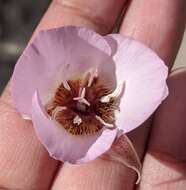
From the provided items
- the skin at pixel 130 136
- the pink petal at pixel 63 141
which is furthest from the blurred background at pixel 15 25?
the pink petal at pixel 63 141

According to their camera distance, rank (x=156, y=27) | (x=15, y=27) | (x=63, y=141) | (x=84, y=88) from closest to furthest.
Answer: (x=63, y=141), (x=84, y=88), (x=156, y=27), (x=15, y=27)

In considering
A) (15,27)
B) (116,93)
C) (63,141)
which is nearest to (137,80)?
(116,93)

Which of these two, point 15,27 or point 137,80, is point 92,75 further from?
point 15,27

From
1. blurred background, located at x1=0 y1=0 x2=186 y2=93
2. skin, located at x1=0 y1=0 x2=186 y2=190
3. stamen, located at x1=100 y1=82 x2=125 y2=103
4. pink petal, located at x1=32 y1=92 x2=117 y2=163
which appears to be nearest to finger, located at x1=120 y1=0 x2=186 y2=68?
skin, located at x1=0 y1=0 x2=186 y2=190

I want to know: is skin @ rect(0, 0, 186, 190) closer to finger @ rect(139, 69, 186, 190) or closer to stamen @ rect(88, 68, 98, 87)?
finger @ rect(139, 69, 186, 190)

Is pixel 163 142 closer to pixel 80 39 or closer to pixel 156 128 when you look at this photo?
pixel 156 128

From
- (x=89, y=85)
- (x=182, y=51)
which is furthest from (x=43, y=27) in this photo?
(x=182, y=51)
